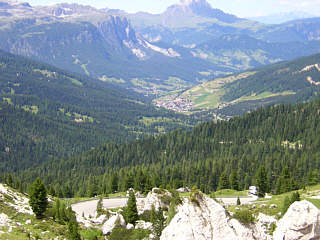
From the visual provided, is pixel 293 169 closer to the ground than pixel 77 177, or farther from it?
farther from it

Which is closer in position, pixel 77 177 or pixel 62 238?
pixel 62 238

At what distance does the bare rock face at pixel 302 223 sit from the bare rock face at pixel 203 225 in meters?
5.55

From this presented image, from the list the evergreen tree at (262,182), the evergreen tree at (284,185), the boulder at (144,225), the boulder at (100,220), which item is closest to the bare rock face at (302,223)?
the boulder at (144,225)

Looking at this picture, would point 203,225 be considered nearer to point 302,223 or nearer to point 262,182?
point 302,223

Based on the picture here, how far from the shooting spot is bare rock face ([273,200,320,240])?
5053 centimetres

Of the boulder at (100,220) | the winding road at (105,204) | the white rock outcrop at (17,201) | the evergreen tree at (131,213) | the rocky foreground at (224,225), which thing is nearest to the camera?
the rocky foreground at (224,225)

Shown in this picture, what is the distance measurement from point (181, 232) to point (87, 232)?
2788cm

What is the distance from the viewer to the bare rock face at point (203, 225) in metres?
51.7

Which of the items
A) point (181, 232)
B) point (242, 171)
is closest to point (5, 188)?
point (181, 232)

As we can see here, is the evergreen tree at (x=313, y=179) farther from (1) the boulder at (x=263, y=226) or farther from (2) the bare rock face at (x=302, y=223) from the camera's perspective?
(2) the bare rock face at (x=302, y=223)

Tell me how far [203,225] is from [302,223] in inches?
556

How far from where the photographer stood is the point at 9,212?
248 ft

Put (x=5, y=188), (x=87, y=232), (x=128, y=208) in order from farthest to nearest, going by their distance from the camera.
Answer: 1. (x=5, y=188)
2. (x=128, y=208)
3. (x=87, y=232)

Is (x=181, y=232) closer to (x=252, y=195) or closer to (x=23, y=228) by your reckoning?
(x=23, y=228)
